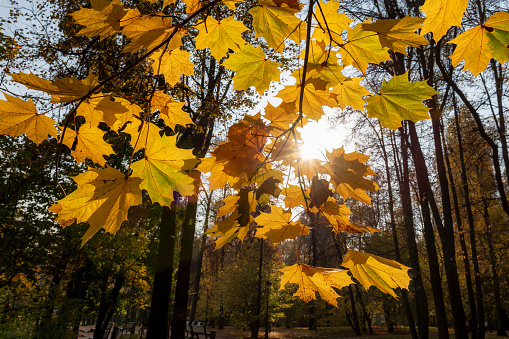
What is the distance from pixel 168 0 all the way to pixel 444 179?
734cm

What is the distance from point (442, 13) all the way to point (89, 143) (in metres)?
1.24

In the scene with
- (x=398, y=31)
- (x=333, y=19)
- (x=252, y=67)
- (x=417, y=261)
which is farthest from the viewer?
(x=417, y=261)

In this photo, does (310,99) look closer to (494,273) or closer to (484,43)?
(484,43)

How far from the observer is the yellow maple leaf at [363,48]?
0.95 m

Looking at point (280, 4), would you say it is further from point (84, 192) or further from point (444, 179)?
point (444, 179)

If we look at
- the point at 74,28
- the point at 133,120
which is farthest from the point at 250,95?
the point at 133,120

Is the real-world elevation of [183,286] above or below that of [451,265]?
below

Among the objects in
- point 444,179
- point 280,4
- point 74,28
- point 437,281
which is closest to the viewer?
point 280,4

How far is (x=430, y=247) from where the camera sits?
659 cm

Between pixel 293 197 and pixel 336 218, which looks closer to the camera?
pixel 336 218

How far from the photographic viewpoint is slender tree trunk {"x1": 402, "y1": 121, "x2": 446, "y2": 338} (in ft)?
19.2

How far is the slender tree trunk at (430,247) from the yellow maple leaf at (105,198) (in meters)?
6.93

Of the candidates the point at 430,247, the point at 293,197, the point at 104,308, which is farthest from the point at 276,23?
the point at 104,308

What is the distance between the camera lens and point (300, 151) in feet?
2.82
